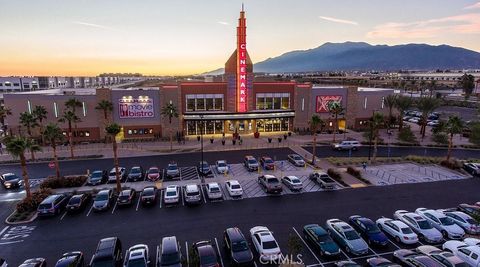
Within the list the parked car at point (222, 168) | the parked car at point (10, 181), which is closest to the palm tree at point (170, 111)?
the parked car at point (222, 168)

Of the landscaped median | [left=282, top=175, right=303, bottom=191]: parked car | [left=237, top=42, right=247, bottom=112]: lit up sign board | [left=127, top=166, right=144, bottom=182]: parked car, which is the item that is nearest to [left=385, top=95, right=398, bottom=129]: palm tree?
[left=237, top=42, right=247, bottom=112]: lit up sign board

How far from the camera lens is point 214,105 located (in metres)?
66.9

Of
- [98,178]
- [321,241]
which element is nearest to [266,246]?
[321,241]

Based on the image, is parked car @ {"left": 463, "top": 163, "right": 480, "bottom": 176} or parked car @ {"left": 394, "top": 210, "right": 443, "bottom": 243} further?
parked car @ {"left": 463, "top": 163, "right": 480, "bottom": 176}

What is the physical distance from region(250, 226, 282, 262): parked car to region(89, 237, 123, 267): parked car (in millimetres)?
10596

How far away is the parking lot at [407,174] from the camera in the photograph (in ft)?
133

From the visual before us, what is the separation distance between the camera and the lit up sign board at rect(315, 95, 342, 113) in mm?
70875

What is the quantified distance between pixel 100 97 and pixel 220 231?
152 ft

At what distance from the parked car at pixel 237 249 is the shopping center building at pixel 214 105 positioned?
124 ft

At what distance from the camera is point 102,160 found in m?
50.1

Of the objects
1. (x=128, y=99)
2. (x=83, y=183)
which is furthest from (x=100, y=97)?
(x=83, y=183)

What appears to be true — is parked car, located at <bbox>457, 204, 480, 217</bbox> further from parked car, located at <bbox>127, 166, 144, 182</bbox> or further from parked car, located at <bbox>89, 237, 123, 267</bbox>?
parked car, located at <bbox>127, 166, 144, 182</bbox>

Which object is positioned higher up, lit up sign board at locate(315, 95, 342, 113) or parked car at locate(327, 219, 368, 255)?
lit up sign board at locate(315, 95, 342, 113)

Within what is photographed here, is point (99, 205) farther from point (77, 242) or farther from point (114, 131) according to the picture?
point (114, 131)
